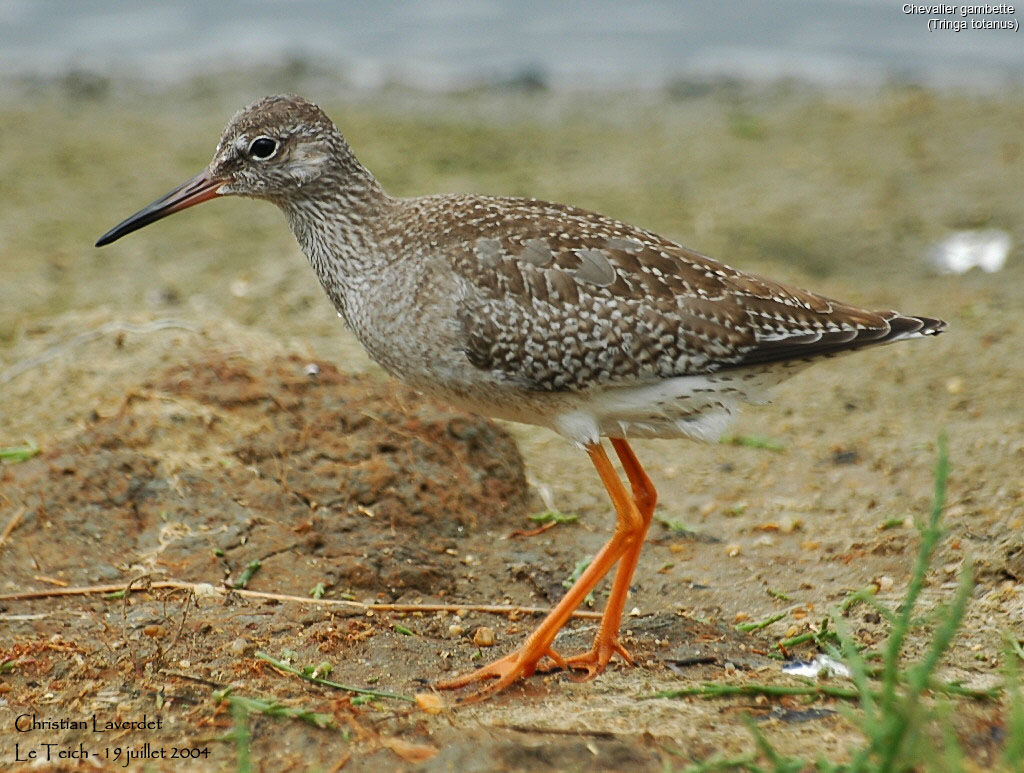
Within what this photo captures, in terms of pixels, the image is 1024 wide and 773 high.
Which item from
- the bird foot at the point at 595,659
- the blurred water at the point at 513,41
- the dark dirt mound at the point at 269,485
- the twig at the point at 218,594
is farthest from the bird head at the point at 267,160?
the blurred water at the point at 513,41

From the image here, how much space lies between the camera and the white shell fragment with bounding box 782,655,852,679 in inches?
218

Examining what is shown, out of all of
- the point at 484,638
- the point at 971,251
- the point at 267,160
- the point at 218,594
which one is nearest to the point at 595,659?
the point at 484,638

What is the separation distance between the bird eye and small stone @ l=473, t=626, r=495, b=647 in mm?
2742

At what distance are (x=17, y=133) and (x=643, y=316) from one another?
12.3 m

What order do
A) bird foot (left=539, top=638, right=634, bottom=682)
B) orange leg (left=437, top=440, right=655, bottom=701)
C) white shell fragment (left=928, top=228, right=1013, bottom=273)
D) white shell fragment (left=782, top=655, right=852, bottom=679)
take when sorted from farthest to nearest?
white shell fragment (left=928, top=228, right=1013, bottom=273) → bird foot (left=539, top=638, right=634, bottom=682) → orange leg (left=437, top=440, right=655, bottom=701) → white shell fragment (left=782, top=655, right=852, bottom=679)

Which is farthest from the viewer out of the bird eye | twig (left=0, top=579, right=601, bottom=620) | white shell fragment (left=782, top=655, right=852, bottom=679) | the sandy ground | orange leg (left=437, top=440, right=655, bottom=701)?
the bird eye

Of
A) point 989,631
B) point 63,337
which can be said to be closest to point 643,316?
point 989,631

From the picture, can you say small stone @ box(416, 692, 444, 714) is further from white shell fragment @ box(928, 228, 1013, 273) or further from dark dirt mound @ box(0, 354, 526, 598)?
white shell fragment @ box(928, 228, 1013, 273)

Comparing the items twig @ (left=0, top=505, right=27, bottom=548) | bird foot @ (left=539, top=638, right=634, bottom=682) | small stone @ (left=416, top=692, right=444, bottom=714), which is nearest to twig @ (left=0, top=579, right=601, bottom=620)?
twig @ (left=0, top=505, right=27, bottom=548)

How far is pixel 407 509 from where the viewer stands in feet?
23.4

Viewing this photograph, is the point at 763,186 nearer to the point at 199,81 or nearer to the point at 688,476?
the point at 688,476

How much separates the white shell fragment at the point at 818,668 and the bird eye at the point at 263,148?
12.2 ft

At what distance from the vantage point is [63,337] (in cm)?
961

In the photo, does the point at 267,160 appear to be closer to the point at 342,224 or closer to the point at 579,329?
the point at 342,224
